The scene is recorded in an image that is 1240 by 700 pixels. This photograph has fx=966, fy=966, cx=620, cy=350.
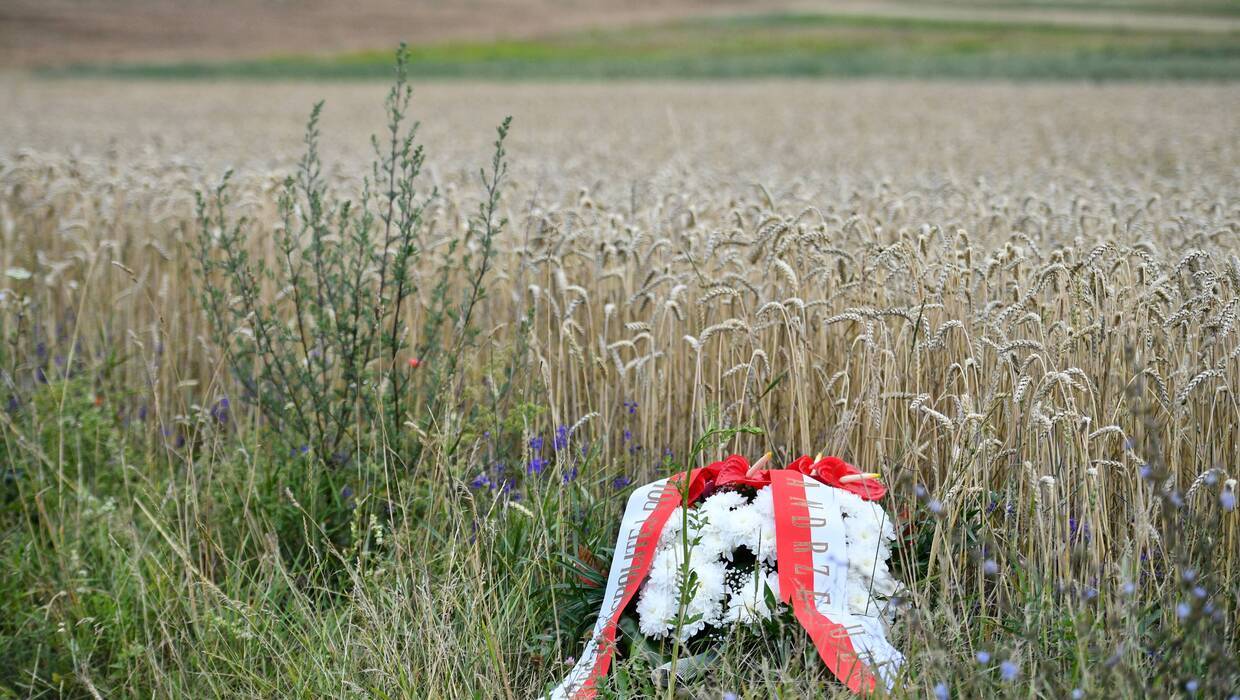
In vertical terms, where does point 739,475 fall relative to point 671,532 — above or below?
above

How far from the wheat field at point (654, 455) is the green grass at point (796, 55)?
77.1 ft

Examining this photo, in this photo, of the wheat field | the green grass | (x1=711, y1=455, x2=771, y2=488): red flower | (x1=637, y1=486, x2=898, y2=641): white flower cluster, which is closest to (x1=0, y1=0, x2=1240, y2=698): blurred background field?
the wheat field

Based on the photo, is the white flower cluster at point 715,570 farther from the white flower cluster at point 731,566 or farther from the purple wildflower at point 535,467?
the purple wildflower at point 535,467

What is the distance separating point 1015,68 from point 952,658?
3515 centimetres

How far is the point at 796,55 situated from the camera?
44.7 meters

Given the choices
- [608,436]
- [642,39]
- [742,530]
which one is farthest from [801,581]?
[642,39]

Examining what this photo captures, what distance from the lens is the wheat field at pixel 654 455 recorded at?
2551 mm

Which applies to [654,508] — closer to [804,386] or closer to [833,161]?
[804,386]

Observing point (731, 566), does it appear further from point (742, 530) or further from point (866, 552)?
point (866, 552)

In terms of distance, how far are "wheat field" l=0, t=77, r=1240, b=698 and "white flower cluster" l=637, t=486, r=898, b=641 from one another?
101mm

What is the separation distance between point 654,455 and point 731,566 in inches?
31.8

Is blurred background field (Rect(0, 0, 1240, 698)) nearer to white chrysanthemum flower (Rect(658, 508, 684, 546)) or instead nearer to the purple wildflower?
the purple wildflower

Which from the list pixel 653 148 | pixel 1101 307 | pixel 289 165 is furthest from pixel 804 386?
pixel 653 148

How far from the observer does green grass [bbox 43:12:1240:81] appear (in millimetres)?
34438
